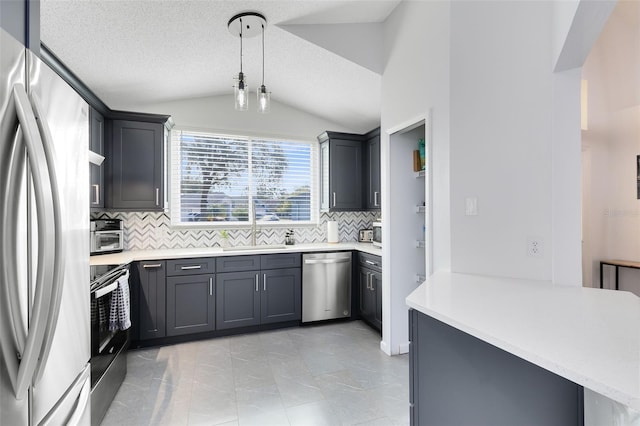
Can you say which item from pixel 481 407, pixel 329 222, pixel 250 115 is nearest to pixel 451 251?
pixel 481 407

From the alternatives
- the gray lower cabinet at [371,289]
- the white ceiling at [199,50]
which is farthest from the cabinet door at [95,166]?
the gray lower cabinet at [371,289]

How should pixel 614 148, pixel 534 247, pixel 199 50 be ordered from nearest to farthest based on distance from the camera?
pixel 534 247
pixel 199 50
pixel 614 148

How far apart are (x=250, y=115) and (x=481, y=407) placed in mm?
3918

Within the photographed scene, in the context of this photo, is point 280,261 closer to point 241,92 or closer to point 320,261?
point 320,261

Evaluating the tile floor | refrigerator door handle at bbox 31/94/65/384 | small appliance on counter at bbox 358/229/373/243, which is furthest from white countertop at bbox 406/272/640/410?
small appliance on counter at bbox 358/229/373/243

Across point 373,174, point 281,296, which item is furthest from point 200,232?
point 373,174

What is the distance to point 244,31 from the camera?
2.73 metres

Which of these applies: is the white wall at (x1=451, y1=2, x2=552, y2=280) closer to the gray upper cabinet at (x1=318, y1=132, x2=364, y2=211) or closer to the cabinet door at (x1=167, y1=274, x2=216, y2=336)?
the gray upper cabinet at (x1=318, y1=132, x2=364, y2=211)

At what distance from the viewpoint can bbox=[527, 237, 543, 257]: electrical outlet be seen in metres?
1.90

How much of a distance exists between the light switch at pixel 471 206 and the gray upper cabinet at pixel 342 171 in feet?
7.47

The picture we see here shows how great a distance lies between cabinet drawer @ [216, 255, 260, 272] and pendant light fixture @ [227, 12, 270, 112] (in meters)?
1.67

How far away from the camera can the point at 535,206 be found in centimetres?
191

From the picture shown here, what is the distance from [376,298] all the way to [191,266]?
200 centimetres

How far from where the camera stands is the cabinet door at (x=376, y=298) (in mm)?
3465
